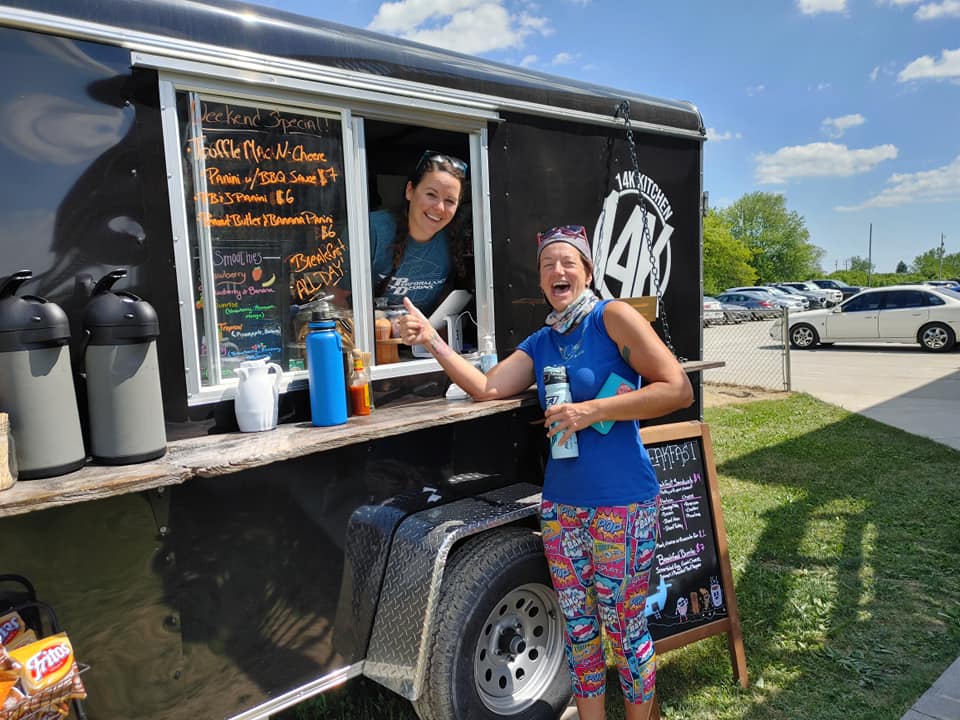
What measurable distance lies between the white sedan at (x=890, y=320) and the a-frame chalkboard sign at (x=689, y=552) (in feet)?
47.7

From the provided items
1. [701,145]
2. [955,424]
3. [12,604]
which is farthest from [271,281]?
[955,424]

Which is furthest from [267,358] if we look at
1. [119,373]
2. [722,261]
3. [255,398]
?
[722,261]

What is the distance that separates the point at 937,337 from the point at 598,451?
52.1ft

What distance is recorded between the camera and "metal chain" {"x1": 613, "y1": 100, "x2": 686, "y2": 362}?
11.4ft

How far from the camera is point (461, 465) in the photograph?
2857 mm

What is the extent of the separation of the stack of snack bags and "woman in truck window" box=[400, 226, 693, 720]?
1545mm

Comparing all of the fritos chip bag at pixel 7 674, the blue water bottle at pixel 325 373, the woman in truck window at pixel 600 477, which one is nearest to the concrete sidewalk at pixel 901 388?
the woman in truck window at pixel 600 477

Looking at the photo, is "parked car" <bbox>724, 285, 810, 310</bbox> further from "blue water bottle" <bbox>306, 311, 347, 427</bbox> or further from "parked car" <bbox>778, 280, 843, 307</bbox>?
"blue water bottle" <bbox>306, 311, 347, 427</bbox>

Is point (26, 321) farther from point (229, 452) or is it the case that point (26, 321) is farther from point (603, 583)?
point (603, 583)

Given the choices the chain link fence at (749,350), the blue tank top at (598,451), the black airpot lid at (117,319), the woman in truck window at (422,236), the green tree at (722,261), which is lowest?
the chain link fence at (749,350)

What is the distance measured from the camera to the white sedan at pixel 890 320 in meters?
15.0

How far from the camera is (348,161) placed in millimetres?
2551

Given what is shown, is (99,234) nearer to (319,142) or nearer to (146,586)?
(319,142)

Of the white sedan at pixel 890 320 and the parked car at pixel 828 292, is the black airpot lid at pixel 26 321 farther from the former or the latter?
the parked car at pixel 828 292
